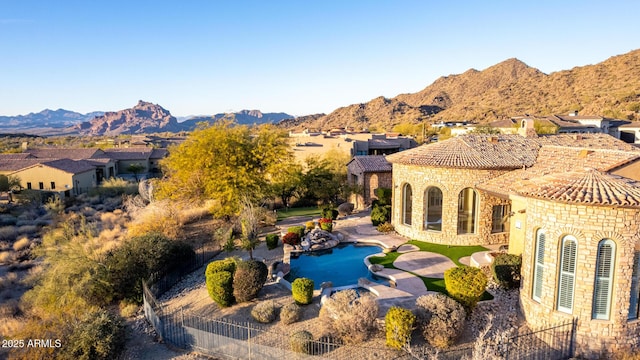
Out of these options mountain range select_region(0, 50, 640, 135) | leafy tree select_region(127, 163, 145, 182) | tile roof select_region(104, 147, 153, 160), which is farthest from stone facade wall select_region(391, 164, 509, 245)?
A: tile roof select_region(104, 147, 153, 160)

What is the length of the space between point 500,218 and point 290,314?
1356 centimetres

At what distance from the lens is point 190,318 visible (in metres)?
13.4

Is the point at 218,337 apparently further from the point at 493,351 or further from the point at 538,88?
the point at 538,88

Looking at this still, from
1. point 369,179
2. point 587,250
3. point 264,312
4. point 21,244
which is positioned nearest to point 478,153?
point 587,250

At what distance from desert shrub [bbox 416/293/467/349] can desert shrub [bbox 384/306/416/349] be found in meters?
0.53

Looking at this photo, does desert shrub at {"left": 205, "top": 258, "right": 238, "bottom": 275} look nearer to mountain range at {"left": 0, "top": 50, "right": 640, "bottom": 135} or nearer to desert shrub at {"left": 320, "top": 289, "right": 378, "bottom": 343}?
desert shrub at {"left": 320, "top": 289, "right": 378, "bottom": 343}

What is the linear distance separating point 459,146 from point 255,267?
13505 millimetres

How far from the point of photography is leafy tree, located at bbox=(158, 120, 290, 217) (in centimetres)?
2591

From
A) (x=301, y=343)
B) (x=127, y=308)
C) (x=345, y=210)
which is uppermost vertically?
(x=301, y=343)

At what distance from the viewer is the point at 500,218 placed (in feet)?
68.6

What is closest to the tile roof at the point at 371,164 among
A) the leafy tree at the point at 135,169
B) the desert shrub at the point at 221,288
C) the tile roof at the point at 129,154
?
the desert shrub at the point at 221,288

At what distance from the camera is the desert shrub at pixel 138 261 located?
53.2 feet

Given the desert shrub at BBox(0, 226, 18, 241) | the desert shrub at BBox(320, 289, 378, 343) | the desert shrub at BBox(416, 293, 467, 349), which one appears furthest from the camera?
the desert shrub at BBox(0, 226, 18, 241)

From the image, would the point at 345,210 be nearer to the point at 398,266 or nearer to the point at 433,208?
the point at 433,208
